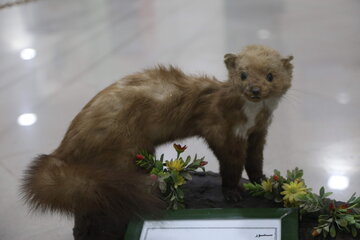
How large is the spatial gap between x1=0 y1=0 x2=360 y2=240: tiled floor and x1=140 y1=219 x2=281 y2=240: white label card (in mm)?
452

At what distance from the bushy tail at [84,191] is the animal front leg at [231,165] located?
0.18 meters

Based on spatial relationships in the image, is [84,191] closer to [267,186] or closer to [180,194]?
[180,194]

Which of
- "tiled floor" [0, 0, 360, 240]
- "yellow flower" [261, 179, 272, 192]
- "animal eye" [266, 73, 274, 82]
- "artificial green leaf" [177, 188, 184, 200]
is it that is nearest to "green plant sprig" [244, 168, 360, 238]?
"yellow flower" [261, 179, 272, 192]

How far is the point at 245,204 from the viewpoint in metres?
1.21

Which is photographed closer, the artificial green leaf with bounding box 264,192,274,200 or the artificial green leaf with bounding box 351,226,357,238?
the artificial green leaf with bounding box 351,226,357,238

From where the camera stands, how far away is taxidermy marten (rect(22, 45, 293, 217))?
1.03 metres

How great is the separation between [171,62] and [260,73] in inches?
51.6

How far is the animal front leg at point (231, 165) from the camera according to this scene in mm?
1142

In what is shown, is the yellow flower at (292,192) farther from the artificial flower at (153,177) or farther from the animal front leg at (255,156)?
the artificial flower at (153,177)

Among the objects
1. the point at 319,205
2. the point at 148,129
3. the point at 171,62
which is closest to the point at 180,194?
the point at 148,129

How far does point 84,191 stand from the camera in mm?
1040

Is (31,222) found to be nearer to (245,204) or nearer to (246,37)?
(245,204)

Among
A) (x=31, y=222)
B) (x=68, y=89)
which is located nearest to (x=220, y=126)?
(x=31, y=222)

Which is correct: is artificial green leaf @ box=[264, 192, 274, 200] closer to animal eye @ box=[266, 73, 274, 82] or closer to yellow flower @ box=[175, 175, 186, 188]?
yellow flower @ box=[175, 175, 186, 188]
